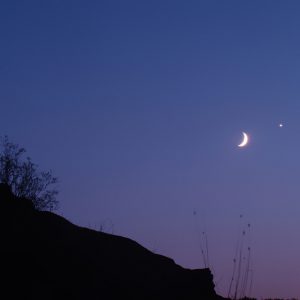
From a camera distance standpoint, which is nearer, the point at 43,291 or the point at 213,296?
the point at 43,291

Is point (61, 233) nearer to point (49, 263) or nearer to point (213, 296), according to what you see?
point (49, 263)

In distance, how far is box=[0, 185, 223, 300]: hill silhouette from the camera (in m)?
14.1

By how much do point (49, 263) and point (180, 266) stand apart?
4.51 metres

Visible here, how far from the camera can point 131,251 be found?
17344 mm

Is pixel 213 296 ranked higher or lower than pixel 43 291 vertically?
higher

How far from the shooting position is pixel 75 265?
15.1m

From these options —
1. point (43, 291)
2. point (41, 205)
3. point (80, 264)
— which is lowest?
point (43, 291)

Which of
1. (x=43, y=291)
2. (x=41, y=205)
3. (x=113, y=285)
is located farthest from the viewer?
(x=41, y=205)

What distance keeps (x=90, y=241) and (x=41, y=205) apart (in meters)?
18.6

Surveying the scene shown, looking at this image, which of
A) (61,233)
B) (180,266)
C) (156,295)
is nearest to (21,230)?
(61,233)

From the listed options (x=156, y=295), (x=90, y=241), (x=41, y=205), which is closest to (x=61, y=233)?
(x=90, y=241)

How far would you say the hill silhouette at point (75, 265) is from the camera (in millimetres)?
14117

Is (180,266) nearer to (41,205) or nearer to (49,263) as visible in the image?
(49,263)

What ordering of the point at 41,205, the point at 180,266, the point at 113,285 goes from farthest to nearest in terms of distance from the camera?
1. the point at 41,205
2. the point at 180,266
3. the point at 113,285
